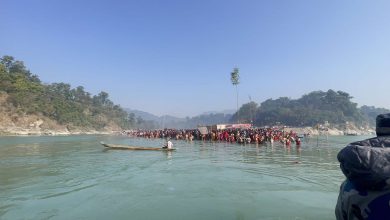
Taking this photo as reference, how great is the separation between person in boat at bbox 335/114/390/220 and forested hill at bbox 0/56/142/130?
130641 mm

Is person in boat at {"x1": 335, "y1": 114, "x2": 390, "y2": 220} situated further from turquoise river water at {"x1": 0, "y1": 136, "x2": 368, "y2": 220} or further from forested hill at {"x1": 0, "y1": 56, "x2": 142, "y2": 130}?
forested hill at {"x1": 0, "y1": 56, "x2": 142, "y2": 130}

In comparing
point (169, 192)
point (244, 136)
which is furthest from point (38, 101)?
point (169, 192)

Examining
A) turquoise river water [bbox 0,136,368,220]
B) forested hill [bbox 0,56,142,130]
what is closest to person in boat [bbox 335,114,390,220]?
turquoise river water [bbox 0,136,368,220]

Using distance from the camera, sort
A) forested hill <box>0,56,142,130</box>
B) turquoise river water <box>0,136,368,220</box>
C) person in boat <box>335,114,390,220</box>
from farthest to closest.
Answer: forested hill <box>0,56,142,130</box>
turquoise river water <box>0,136,368,220</box>
person in boat <box>335,114,390,220</box>

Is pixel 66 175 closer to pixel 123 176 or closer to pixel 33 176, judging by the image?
pixel 33 176

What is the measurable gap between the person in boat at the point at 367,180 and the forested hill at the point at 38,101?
130641mm

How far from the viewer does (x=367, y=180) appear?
3223 mm

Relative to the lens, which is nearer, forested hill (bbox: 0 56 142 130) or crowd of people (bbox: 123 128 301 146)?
crowd of people (bbox: 123 128 301 146)

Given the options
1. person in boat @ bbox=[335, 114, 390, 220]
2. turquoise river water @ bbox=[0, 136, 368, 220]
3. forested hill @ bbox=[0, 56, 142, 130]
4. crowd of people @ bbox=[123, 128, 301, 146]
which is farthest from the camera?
forested hill @ bbox=[0, 56, 142, 130]

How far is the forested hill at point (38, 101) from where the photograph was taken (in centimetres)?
12456

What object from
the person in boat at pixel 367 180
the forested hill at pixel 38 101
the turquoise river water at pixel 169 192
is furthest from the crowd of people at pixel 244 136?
the forested hill at pixel 38 101

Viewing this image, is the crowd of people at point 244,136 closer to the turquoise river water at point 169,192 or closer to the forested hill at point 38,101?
the turquoise river water at point 169,192

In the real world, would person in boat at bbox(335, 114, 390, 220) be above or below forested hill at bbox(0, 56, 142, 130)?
below

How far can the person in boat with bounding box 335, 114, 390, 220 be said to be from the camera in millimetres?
3172
